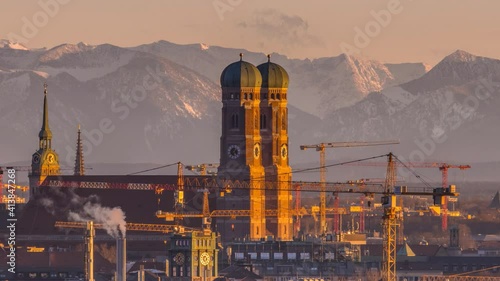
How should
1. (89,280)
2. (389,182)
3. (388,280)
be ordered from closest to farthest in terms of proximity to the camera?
(388,280) → (389,182) → (89,280)

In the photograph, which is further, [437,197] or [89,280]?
[89,280]

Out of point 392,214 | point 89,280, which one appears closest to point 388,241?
point 392,214

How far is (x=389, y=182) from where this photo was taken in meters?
158

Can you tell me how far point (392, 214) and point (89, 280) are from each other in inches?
2105

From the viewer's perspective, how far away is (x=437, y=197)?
154m

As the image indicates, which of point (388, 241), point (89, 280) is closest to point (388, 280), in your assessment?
point (388, 241)

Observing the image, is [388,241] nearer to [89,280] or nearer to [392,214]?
[392,214]

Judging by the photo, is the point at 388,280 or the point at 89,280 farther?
the point at 89,280

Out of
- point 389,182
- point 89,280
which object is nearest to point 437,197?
point 389,182

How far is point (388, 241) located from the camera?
149 metres

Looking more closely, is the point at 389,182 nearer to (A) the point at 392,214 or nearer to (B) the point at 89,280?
(A) the point at 392,214

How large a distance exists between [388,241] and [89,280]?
177 feet

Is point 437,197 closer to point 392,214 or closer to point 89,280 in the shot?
point 392,214

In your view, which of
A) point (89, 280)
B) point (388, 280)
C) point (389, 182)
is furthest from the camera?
→ point (89, 280)
